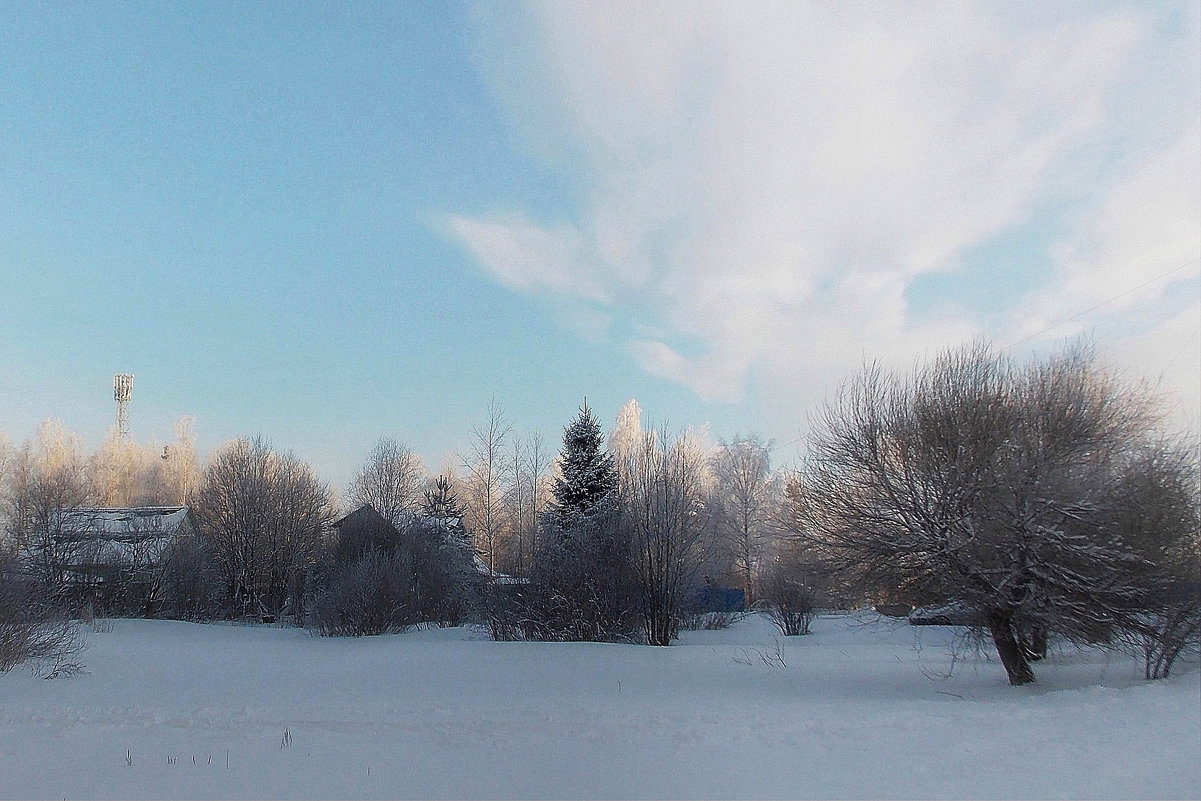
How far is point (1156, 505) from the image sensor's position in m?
13.5

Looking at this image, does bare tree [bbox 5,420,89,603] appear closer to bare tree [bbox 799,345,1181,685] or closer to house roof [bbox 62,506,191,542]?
house roof [bbox 62,506,191,542]

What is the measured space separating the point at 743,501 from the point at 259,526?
92.0 ft

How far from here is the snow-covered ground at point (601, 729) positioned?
7840mm

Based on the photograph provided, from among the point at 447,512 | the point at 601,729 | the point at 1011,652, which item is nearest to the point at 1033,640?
the point at 1011,652

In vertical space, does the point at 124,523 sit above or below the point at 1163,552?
above

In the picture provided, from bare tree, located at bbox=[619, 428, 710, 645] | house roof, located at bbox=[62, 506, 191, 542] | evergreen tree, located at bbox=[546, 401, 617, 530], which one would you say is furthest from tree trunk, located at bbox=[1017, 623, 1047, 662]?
house roof, located at bbox=[62, 506, 191, 542]

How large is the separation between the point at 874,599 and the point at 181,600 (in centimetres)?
2723

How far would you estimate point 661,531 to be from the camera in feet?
76.4

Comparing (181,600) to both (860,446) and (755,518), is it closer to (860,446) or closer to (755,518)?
(860,446)

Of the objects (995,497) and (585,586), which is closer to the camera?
(995,497)

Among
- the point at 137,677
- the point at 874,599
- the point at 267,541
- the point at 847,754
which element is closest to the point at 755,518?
the point at 267,541

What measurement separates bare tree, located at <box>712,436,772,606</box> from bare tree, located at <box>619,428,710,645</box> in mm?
Result: 20930

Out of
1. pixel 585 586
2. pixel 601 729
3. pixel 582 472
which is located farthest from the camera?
pixel 582 472

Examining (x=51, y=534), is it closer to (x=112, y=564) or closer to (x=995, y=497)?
(x=112, y=564)
